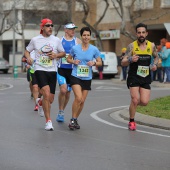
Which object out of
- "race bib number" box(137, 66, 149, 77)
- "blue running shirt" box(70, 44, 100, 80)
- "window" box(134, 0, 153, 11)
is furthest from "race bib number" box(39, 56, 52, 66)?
"window" box(134, 0, 153, 11)

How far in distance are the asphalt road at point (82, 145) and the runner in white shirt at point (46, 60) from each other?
62 cm

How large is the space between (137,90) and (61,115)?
1980 millimetres

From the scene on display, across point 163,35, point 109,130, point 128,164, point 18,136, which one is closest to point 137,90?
point 109,130

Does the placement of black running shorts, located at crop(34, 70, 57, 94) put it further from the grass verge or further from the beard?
the grass verge

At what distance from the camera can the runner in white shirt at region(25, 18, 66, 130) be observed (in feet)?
35.0

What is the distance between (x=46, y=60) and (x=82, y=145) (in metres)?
2.36

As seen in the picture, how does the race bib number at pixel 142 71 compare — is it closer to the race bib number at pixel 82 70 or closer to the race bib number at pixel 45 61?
the race bib number at pixel 82 70

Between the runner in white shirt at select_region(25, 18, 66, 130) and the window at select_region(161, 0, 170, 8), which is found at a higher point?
the window at select_region(161, 0, 170, 8)

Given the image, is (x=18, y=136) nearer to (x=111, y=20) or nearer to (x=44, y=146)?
(x=44, y=146)

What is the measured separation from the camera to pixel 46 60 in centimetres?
1073

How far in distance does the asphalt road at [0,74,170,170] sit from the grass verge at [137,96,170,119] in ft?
2.84

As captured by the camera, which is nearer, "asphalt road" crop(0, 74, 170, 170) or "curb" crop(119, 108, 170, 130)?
"asphalt road" crop(0, 74, 170, 170)

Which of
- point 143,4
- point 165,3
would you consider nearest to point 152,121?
point 165,3

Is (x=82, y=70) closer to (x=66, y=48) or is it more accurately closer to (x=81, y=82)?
(x=81, y=82)
